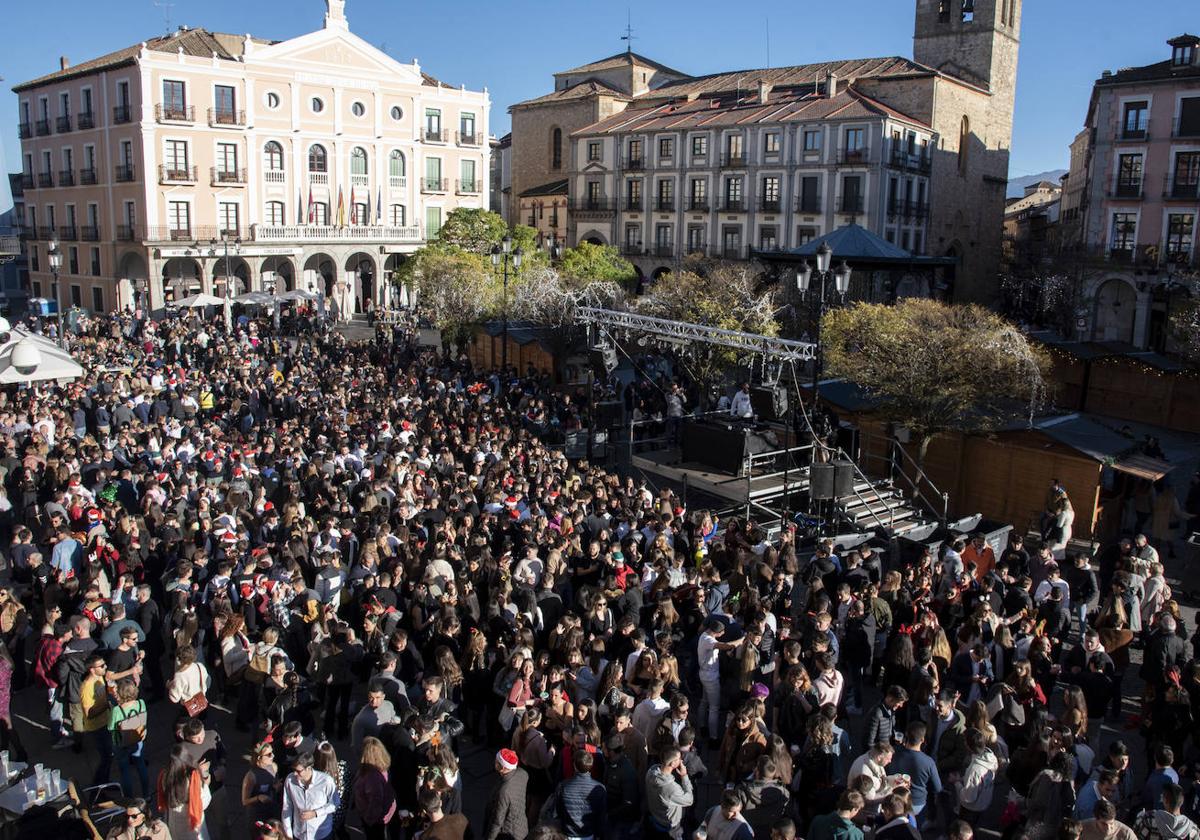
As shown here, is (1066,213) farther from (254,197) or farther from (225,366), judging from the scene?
(225,366)

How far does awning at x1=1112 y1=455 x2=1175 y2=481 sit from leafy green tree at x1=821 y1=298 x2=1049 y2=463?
175 centimetres

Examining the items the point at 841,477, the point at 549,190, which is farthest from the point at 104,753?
the point at 549,190

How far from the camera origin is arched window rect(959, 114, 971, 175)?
50278 mm

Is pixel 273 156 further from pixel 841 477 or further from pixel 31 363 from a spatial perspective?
pixel 841 477

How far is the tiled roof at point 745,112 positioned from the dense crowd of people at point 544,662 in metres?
35.0

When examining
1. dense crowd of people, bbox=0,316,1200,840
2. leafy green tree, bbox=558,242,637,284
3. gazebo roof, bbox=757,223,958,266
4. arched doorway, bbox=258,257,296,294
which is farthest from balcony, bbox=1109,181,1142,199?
arched doorway, bbox=258,257,296,294

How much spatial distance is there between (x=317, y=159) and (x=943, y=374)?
38.3 m

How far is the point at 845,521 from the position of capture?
619 inches

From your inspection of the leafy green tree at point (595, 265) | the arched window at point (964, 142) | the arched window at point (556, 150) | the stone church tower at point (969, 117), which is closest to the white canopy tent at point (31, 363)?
the leafy green tree at point (595, 265)

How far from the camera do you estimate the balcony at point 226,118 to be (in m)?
43.8

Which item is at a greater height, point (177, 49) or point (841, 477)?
point (177, 49)

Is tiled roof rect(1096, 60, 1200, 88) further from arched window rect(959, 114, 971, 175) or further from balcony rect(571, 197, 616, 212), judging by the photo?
balcony rect(571, 197, 616, 212)

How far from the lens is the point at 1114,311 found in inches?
1543

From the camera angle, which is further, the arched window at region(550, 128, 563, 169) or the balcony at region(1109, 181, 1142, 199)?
the arched window at region(550, 128, 563, 169)
